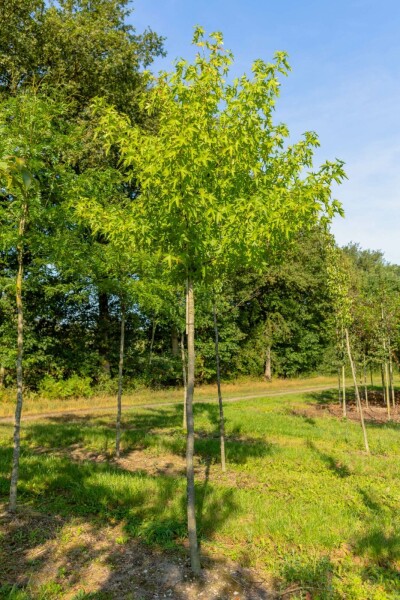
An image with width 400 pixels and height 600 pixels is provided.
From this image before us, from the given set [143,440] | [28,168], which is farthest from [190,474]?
[143,440]

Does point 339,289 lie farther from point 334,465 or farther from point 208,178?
point 208,178

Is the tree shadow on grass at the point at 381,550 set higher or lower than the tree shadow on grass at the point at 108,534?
lower

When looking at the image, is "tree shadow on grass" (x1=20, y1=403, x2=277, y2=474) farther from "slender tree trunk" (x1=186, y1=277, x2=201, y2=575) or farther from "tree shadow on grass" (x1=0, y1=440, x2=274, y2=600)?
"slender tree trunk" (x1=186, y1=277, x2=201, y2=575)

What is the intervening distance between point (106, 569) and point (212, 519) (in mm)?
1806

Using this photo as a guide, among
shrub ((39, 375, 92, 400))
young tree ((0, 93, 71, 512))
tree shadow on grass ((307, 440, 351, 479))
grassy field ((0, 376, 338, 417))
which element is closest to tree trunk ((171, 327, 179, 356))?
grassy field ((0, 376, 338, 417))

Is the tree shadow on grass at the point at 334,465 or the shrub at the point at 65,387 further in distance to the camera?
the shrub at the point at 65,387

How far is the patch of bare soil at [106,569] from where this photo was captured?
14.1 ft

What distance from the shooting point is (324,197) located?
5141 mm

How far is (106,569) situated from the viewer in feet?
15.4

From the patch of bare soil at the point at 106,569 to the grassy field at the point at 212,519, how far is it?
21 millimetres

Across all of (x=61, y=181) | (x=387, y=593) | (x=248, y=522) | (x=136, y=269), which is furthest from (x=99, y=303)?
(x=387, y=593)

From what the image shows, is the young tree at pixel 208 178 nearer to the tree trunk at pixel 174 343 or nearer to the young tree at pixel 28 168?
the young tree at pixel 28 168

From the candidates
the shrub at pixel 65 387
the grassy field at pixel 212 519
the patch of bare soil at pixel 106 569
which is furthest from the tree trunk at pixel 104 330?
the patch of bare soil at pixel 106 569

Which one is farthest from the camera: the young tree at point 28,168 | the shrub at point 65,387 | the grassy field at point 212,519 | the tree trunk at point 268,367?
the tree trunk at point 268,367
